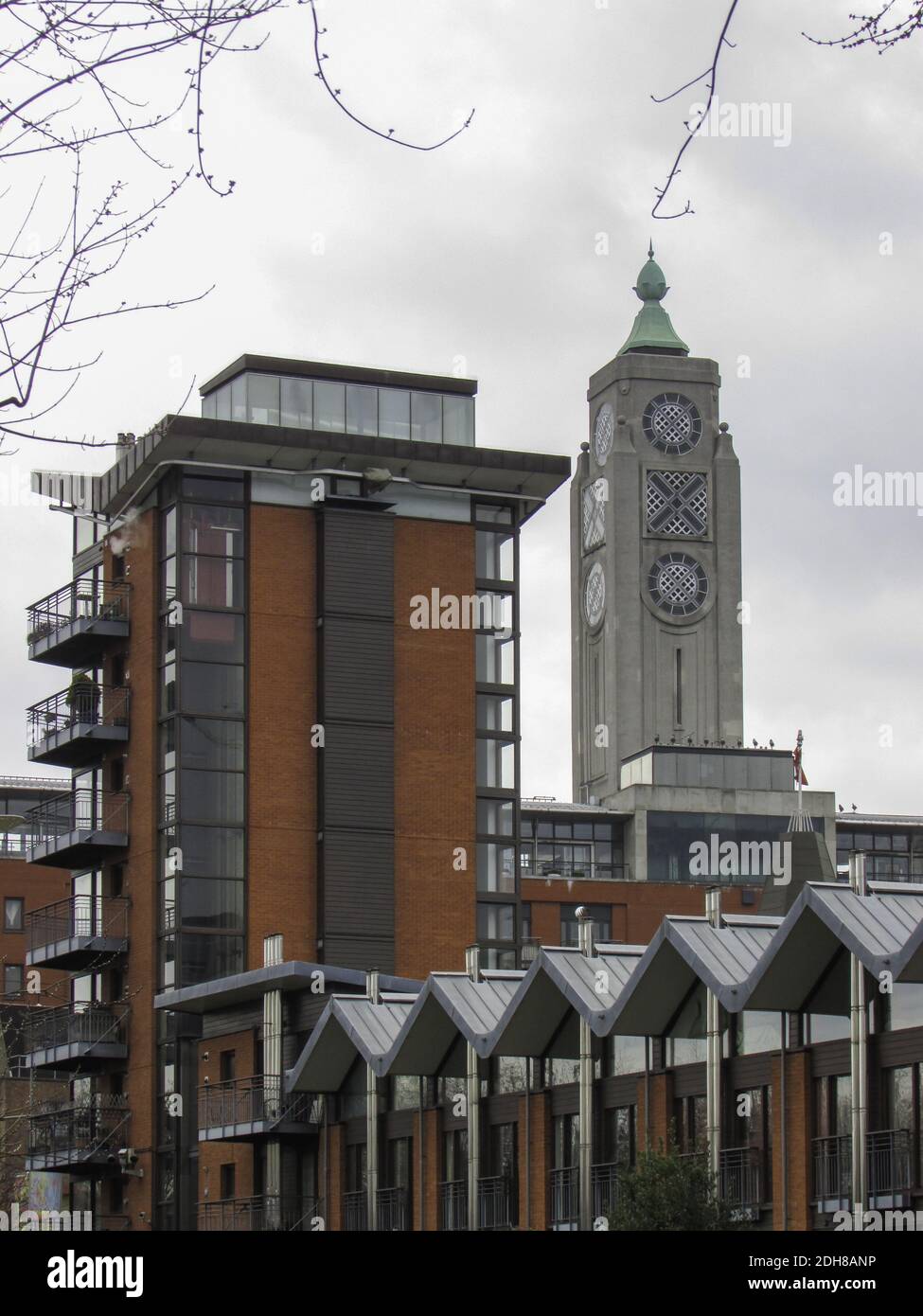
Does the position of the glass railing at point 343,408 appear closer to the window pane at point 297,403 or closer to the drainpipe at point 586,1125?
the window pane at point 297,403

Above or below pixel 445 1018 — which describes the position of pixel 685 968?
above

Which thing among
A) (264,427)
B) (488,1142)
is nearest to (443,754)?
(264,427)

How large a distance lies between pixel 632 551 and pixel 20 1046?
64.5m

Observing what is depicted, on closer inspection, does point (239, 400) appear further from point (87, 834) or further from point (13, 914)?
point (13, 914)

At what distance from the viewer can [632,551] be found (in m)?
150

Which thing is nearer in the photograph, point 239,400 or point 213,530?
point 213,530

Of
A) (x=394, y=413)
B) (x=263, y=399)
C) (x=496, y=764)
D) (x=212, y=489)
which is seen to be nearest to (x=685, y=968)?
(x=496, y=764)

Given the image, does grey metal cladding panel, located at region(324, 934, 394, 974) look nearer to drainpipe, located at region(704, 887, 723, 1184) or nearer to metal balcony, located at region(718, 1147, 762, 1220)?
drainpipe, located at region(704, 887, 723, 1184)

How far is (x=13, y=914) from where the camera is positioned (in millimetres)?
103750

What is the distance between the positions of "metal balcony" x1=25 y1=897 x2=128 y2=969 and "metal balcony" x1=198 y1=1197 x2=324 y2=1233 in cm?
1051

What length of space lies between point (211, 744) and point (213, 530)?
6.54m

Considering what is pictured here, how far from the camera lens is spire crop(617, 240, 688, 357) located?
15625cm

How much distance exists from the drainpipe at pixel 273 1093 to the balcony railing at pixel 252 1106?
0.08ft

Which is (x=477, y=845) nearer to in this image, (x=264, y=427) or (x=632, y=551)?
(x=264, y=427)
